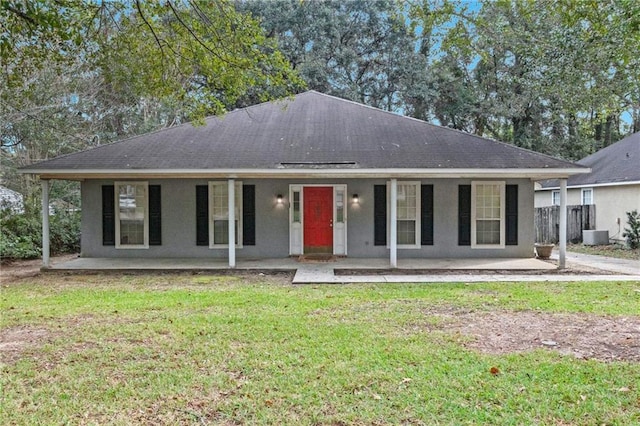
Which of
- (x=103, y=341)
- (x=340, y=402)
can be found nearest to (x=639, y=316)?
(x=340, y=402)

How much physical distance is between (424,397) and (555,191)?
63.5 feet

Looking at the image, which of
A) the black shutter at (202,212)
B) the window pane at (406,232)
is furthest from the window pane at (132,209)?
the window pane at (406,232)

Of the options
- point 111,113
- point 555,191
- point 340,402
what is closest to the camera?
point 340,402

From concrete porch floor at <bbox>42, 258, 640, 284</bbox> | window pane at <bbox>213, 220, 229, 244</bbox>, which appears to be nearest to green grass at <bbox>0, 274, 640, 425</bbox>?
concrete porch floor at <bbox>42, 258, 640, 284</bbox>

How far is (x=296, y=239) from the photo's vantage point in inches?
470

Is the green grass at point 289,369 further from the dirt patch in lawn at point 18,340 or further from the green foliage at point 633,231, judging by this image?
the green foliage at point 633,231

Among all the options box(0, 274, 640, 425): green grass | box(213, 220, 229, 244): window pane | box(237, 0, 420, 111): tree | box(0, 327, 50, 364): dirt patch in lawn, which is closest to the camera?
box(0, 274, 640, 425): green grass

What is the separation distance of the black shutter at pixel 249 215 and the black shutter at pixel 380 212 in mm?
3236

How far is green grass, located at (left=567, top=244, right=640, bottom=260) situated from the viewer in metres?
13.4

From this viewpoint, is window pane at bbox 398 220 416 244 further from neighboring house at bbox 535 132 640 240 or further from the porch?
neighboring house at bbox 535 132 640 240

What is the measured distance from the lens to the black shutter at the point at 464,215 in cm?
1166

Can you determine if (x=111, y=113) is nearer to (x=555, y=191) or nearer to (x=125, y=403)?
(x=125, y=403)

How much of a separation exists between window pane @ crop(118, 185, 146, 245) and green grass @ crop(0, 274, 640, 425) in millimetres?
4813

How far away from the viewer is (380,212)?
1176 centimetres
